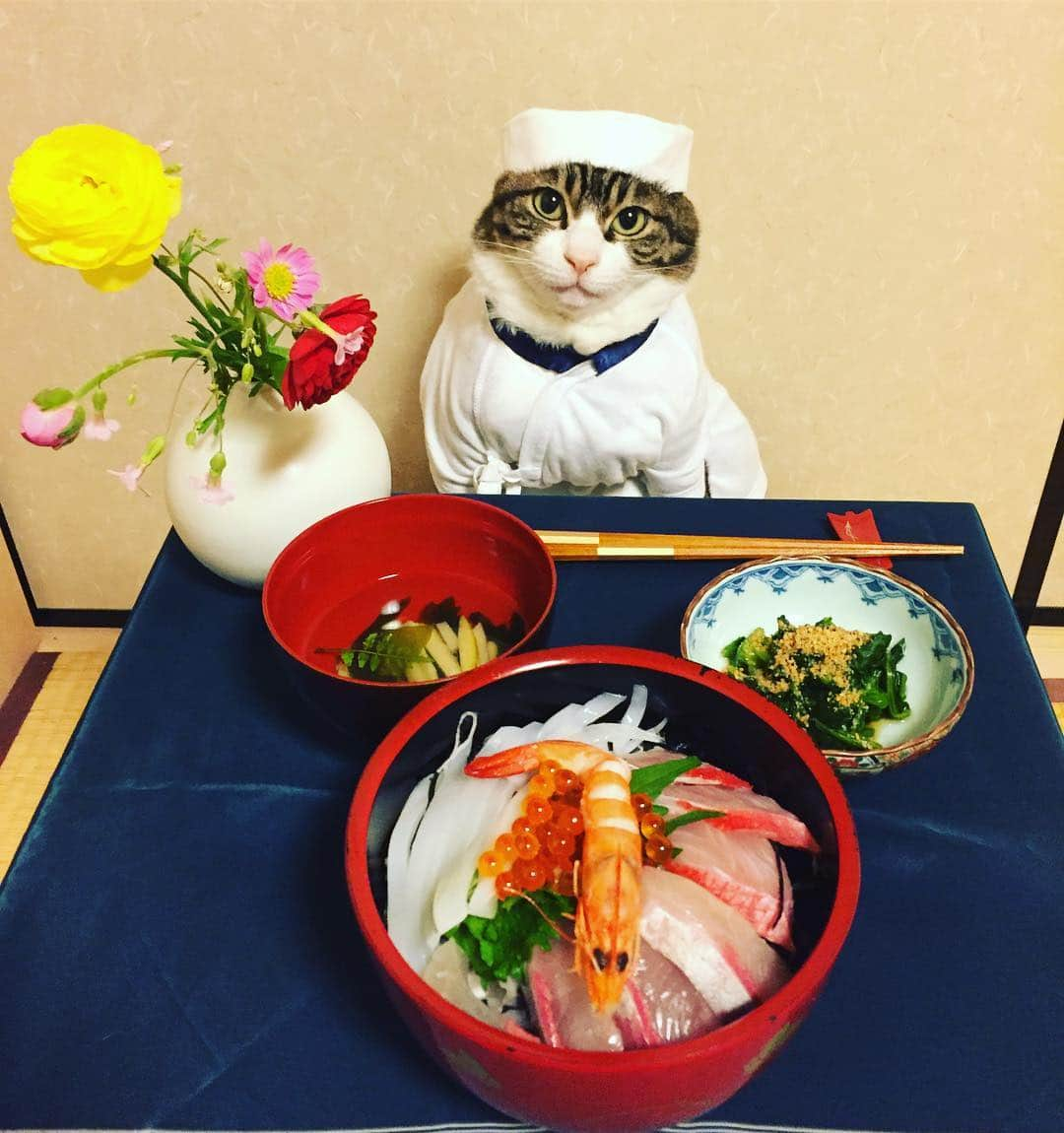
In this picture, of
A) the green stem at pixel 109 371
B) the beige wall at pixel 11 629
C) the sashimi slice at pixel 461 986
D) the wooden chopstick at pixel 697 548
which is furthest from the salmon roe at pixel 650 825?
the beige wall at pixel 11 629

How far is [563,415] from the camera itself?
1.05 metres

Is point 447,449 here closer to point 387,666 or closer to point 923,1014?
point 387,666

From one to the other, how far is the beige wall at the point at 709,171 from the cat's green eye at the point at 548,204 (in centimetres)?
32

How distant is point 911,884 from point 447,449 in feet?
2.46

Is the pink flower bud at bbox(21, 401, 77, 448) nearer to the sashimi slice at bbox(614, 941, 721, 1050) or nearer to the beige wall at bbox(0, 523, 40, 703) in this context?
the sashimi slice at bbox(614, 941, 721, 1050)

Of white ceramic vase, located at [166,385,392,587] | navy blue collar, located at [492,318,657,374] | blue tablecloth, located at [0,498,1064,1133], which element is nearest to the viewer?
blue tablecloth, located at [0,498,1064,1133]

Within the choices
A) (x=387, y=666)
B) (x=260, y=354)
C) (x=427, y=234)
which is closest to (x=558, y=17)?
→ (x=427, y=234)

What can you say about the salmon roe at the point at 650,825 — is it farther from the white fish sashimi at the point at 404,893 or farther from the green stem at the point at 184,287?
the green stem at the point at 184,287

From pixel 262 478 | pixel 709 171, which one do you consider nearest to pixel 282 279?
pixel 262 478

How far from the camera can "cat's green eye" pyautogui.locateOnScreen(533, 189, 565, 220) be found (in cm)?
93

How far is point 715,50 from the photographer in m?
1.13

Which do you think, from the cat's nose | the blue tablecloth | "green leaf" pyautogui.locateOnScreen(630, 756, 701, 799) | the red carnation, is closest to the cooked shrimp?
"green leaf" pyautogui.locateOnScreen(630, 756, 701, 799)

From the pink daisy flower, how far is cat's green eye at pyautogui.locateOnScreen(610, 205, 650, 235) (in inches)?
14.5

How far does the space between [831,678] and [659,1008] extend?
33 cm
